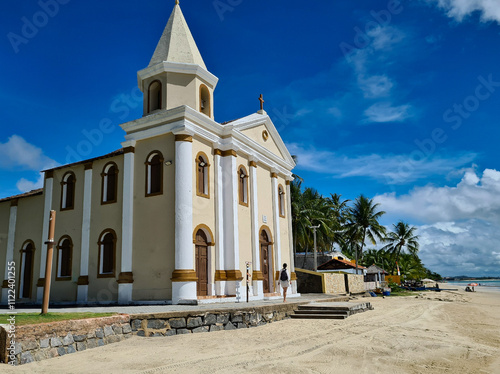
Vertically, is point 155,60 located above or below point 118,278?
above

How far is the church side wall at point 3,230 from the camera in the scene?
20.4m

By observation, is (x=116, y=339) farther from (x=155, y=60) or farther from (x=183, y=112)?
(x=155, y=60)

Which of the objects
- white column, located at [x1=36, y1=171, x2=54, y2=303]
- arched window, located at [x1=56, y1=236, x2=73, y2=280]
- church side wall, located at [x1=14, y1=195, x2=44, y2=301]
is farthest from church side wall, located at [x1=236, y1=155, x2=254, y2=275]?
church side wall, located at [x1=14, y1=195, x2=44, y2=301]

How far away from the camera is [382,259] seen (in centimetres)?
6600

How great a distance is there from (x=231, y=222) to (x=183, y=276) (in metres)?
3.44

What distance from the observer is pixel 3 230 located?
20.9 metres

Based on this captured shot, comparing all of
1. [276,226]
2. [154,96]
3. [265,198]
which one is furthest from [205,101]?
[276,226]

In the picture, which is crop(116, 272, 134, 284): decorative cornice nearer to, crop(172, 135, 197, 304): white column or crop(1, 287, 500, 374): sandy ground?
crop(172, 135, 197, 304): white column

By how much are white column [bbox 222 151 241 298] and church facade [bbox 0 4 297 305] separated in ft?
0.14

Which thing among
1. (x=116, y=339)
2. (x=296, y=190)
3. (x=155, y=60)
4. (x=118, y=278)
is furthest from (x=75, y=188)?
(x=296, y=190)

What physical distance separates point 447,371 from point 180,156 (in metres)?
11.2

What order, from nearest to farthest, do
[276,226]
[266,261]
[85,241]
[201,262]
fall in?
[201,262] < [85,241] < [266,261] < [276,226]

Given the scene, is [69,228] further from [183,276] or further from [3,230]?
[183,276]

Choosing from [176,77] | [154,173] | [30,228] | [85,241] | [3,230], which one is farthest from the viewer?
[3,230]
